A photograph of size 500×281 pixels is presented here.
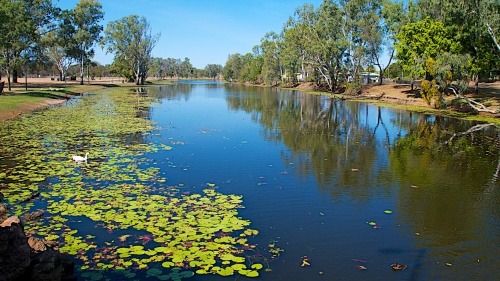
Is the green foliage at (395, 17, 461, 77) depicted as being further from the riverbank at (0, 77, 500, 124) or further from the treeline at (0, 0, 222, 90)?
the treeline at (0, 0, 222, 90)

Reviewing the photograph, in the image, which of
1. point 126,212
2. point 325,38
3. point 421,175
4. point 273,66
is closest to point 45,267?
point 126,212

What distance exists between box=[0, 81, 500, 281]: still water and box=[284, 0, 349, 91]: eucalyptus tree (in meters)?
39.1

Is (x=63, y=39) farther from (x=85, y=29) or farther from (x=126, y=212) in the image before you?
(x=126, y=212)

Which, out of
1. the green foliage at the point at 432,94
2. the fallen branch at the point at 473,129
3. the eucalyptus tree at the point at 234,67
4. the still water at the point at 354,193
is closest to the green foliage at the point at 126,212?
the still water at the point at 354,193

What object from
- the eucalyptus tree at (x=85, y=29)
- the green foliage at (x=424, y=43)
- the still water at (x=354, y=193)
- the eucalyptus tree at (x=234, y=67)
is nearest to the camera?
the still water at (x=354, y=193)

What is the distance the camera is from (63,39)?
62.2m

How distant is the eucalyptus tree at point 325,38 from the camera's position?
5922 cm

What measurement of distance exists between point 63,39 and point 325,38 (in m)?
41.3

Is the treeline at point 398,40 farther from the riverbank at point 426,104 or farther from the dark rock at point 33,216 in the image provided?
the dark rock at point 33,216

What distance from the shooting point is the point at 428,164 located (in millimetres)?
14883

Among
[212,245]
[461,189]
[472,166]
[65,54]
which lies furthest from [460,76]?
[65,54]

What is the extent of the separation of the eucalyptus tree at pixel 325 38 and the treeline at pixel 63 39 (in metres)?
36.5

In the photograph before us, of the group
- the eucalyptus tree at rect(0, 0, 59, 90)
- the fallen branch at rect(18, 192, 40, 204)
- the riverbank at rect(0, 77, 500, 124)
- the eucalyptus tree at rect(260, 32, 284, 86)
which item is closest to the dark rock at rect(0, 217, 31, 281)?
the fallen branch at rect(18, 192, 40, 204)

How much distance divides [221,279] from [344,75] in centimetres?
6278
